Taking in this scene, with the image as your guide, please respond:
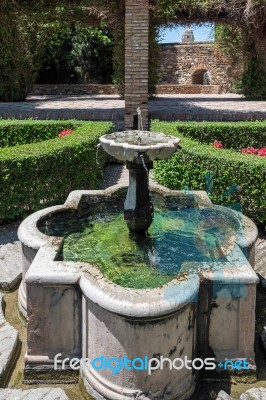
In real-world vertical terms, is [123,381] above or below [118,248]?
below

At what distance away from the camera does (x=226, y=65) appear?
19.2 metres

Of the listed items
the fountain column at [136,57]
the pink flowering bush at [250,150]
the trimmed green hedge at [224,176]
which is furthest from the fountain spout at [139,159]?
the fountain column at [136,57]

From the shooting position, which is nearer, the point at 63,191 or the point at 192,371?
the point at 192,371

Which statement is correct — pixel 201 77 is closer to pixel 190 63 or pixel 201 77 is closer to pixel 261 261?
pixel 190 63

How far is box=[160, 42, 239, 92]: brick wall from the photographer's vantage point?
1991 cm

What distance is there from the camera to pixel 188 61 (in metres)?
20.1

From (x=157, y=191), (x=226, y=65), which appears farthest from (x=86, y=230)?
(x=226, y=65)

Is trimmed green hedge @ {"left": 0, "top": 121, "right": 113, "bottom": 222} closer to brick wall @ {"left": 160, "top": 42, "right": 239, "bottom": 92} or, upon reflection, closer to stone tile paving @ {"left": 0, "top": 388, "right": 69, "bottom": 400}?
stone tile paving @ {"left": 0, "top": 388, "right": 69, "bottom": 400}

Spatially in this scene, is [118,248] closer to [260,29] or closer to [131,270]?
[131,270]

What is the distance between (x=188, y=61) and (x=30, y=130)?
46.2 ft

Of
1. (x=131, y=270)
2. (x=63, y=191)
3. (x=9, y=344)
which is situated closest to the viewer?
(x=9, y=344)

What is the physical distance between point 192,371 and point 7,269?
1.95 m

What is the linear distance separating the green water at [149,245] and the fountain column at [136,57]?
481 cm

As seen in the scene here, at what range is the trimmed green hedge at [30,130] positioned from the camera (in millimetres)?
7668
